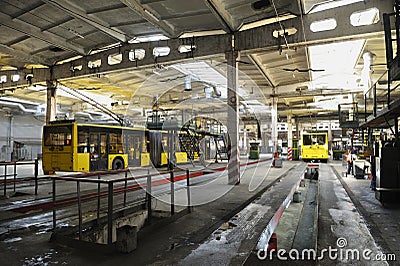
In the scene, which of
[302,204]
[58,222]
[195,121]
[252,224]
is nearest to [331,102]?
[195,121]

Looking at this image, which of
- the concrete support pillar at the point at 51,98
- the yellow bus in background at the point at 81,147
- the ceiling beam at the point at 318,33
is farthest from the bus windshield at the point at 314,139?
the concrete support pillar at the point at 51,98

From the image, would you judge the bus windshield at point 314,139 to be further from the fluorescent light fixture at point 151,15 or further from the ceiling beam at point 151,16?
the fluorescent light fixture at point 151,15

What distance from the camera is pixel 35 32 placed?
1064cm

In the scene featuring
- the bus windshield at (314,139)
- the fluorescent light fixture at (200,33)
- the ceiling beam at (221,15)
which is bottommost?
the bus windshield at (314,139)

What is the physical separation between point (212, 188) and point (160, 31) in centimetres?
594

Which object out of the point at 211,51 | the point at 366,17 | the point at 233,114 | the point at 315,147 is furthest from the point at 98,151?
the point at 315,147

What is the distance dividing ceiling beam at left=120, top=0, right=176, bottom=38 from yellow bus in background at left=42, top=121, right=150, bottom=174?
561 cm

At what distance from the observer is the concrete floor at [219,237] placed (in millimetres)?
3629

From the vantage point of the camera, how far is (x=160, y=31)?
10797 mm

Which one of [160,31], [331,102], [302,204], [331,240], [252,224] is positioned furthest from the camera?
[331,102]

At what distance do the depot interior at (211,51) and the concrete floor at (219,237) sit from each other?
2912mm

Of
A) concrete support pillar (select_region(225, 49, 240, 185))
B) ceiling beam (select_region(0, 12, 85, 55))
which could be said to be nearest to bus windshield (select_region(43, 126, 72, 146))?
ceiling beam (select_region(0, 12, 85, 55))

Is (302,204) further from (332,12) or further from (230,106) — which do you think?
(332,12)

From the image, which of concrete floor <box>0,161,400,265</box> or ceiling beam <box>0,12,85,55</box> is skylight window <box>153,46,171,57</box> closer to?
ceiling beam <box>0,12,85,55</box>
